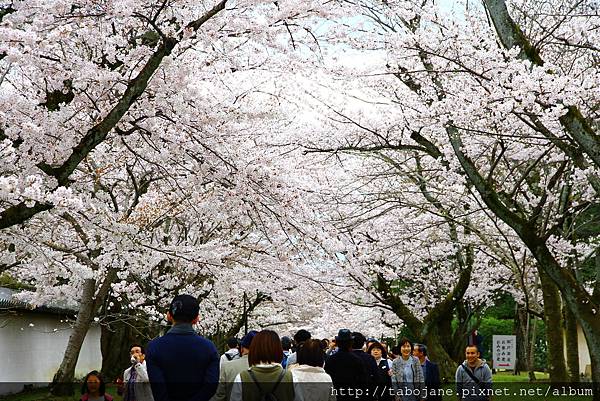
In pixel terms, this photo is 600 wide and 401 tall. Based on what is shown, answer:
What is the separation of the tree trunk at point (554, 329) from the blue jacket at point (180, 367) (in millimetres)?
13187

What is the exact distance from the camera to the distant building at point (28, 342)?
19.1m

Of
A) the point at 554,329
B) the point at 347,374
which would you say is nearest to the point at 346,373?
the point at 347,374

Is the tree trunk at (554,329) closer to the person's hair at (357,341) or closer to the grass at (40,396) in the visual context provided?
the grass at (40,396)

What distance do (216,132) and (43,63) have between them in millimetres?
2081

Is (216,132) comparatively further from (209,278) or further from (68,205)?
(209,278)

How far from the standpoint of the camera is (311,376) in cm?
563

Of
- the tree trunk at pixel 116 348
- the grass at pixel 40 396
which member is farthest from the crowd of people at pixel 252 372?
the tree trunk at pixel 116 348

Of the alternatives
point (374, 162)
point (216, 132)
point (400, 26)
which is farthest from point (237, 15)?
point (374, 162)

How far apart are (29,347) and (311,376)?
18.0 m

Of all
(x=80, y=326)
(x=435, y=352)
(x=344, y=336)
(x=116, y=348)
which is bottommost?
(x=344, y=336)

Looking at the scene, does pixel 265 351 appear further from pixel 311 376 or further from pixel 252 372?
pixel 311 376

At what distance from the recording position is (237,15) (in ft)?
26.9

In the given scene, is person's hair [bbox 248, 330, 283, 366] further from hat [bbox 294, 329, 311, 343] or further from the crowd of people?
hat [bbox 294, 329, 311, 343]

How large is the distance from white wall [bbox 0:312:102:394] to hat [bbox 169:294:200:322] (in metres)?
15.4
